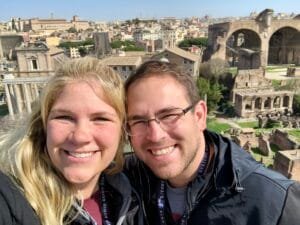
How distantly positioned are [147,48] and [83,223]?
55.9 metres

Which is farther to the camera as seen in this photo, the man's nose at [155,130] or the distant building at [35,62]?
the distant building at [35,62]

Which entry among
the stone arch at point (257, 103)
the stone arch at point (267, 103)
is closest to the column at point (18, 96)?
the stone arch at point (257, 103)

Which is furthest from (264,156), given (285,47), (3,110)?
(285,47)

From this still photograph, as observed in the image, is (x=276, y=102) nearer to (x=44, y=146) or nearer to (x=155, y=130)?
(x=155, y=130)

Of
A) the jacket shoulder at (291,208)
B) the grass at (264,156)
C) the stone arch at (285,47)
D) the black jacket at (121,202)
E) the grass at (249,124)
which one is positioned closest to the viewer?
the jacket shoulder at (291,208)

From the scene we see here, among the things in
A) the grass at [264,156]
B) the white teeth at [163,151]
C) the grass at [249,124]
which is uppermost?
the white teeth at [163,151]

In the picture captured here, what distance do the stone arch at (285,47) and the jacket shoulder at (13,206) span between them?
51102 millimetres

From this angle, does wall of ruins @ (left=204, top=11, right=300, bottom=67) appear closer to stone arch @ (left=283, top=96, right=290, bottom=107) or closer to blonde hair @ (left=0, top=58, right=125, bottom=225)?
stone arch @ (left=283, top=96, right=290, bottom=107)

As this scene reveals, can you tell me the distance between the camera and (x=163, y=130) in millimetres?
2547

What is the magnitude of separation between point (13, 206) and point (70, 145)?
560 millimetres

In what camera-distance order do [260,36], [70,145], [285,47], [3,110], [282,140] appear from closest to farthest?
1. [70,145]
2. [282,140]
3. [3,110]
4. [260,36]
5. [285,47]

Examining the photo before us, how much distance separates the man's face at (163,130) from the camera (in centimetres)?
254

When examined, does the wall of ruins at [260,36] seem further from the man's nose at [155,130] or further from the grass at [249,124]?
the man's nose at [155,130]

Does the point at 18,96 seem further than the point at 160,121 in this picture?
Yes
